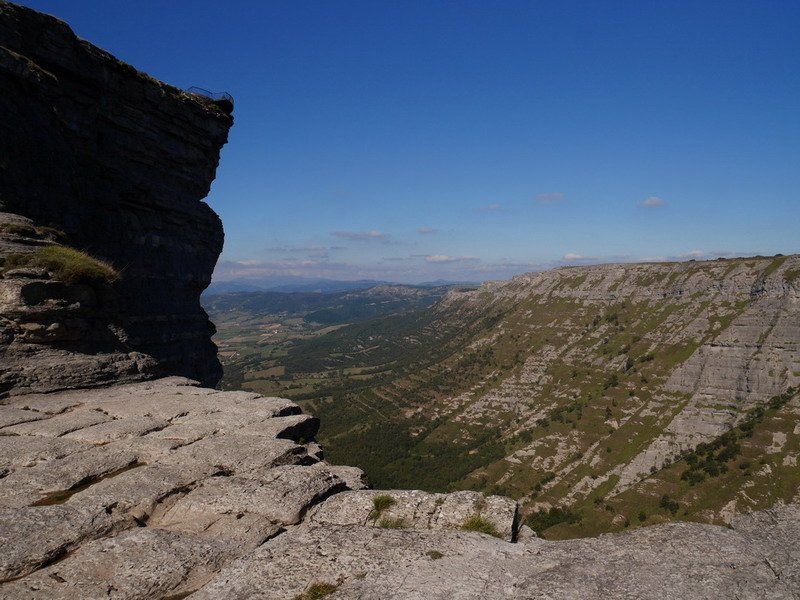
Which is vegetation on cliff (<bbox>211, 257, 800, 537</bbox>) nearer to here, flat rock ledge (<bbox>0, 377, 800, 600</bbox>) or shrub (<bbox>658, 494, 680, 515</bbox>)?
shrub (<bbox>658, 494, 680, 515</bbox>)

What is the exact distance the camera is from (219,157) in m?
38.8

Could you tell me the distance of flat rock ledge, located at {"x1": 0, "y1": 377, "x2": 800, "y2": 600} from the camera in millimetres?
7000

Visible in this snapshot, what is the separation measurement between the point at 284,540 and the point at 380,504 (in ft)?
7.66

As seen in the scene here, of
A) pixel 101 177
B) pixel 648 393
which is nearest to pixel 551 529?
pixel 648 393

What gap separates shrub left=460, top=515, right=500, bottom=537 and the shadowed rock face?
698 inches

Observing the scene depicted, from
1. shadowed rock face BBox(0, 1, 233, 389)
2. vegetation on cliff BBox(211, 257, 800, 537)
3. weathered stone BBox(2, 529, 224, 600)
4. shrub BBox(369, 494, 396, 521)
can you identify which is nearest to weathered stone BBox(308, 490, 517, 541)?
shrub BBox(369, 494, 396, 521)

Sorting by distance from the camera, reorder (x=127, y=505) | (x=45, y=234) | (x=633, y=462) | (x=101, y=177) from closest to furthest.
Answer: (x=127, y=505) → (x=45, y=234) → (x=101, y=177) → (x=633, y=462)

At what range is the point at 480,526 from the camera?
30.1 ft

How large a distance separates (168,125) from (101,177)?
695 centimetres

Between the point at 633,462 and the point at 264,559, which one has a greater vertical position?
the point at 264,559

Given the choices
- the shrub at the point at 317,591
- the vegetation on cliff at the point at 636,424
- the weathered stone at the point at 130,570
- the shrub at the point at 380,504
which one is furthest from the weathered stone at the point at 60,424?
the vegetation on cliff at the point at 636,424

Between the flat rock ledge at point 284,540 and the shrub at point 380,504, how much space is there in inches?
1.5

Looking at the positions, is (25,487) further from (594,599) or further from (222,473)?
(594,599)

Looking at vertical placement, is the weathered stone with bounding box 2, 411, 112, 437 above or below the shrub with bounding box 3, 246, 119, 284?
below
